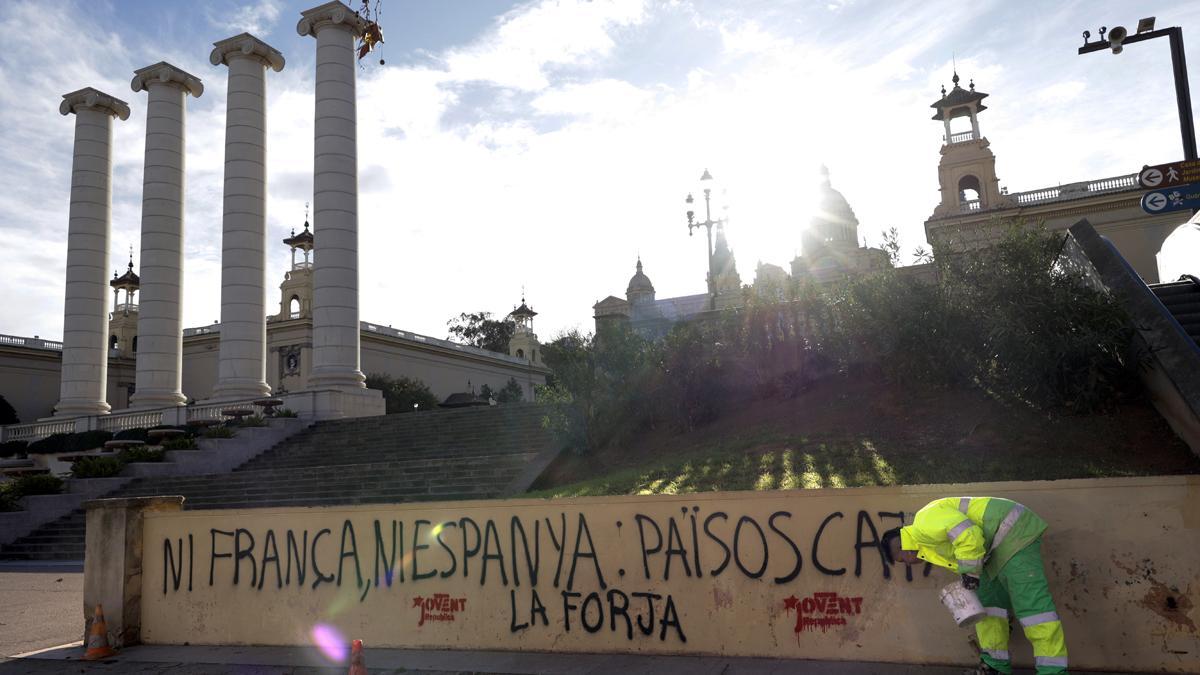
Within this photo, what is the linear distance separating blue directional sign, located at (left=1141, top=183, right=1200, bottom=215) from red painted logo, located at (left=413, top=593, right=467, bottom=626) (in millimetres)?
9244

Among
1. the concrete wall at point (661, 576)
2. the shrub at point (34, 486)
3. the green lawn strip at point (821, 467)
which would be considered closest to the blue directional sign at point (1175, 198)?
the green lawn strip at point (821, 467)

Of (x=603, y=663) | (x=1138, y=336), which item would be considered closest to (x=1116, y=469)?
(x=1138, y=336)

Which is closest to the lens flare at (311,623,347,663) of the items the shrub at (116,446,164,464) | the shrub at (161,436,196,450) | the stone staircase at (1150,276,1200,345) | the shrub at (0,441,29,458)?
the stone staircase at (1150,276,1200,345)

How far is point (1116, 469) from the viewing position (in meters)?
9.99

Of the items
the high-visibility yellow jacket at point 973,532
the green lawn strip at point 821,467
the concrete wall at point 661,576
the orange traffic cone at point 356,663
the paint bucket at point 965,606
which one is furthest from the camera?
the green lawn strip at point 821,467

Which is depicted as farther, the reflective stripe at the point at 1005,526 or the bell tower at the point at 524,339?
the bell tower at the point at 524,339

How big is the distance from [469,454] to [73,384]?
22417 mm

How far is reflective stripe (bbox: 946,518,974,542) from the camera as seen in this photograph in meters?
5.30

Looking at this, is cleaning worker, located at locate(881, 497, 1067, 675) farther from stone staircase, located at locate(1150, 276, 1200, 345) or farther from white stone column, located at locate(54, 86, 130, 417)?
white stone column, located at locate(54, 86, 130, 417)

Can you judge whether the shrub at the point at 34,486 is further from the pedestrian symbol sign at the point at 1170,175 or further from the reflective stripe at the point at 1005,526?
the pedestrian symbol sign at the point at 1170,175

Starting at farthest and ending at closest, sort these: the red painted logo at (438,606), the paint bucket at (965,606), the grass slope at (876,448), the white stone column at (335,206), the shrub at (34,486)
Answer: the white stone column at (335,206) → the shrub at (34,486) → the grass slope at (876,448) → the red painted logo at (438,606) → the paint bucket at (965,606)

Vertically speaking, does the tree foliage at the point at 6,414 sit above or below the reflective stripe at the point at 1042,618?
above

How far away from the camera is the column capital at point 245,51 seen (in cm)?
3145

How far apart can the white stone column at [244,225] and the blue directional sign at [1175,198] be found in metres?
28.1
